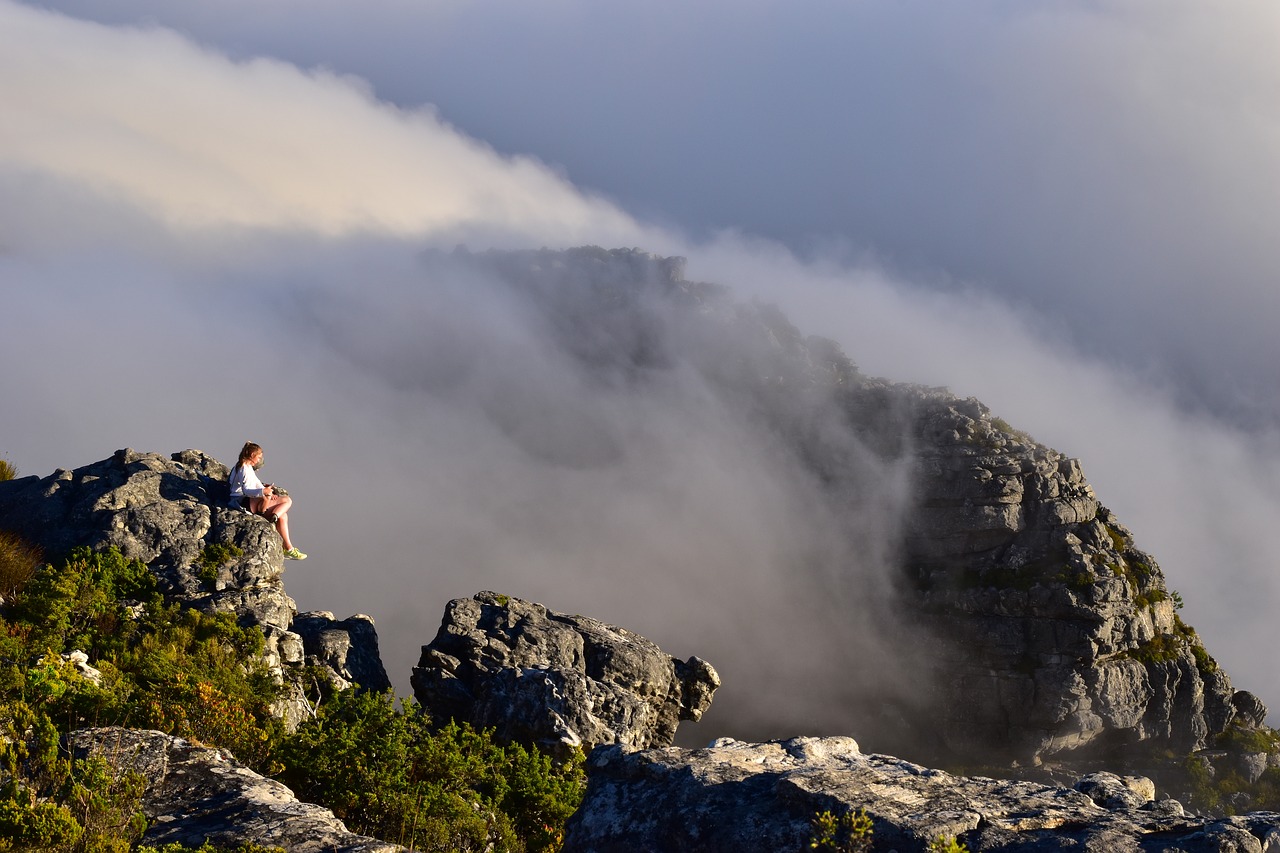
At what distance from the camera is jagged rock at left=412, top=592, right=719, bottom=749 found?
23.0 meters

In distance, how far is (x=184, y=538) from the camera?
2447 centimetres

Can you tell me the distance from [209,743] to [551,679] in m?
10.2

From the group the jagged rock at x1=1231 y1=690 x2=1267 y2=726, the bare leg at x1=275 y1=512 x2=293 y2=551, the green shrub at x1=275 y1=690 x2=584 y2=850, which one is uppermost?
the jagged rock at x1=1231 y1=690 x2=1267 y2=726

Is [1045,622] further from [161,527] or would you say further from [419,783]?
[419,783]

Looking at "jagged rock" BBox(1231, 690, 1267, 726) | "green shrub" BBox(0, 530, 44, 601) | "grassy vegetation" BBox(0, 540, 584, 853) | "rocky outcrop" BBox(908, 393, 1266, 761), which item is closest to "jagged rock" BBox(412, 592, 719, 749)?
"grassy vegetation" BBox(0, 540, 584, 853)

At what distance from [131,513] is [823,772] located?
2124 cm

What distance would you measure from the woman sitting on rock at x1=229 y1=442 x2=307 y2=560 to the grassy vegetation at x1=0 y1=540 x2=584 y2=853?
21.9 feet

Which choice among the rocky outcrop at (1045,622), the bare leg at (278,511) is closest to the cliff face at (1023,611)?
the rocky outcrop at (1045,622)

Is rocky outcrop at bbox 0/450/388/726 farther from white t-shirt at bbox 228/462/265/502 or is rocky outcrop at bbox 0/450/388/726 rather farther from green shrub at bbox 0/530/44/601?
green shrub at bbox 0/530/44/601

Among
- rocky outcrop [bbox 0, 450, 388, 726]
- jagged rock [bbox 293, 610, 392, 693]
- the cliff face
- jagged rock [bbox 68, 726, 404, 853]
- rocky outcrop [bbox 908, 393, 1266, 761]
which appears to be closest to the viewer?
jagged rock [bbox 68, 726, 404, 853]

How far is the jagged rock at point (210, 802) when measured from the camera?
10570 millimetres

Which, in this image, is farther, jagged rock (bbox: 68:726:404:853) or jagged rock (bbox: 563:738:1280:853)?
jagged rock (bbox: 68:726:404:853)

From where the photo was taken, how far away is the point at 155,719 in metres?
14.1

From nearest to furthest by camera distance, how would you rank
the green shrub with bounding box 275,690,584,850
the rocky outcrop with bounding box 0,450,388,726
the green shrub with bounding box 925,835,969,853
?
1. the green shrub with bounding box 925,835,969,853
2. the green shrub with bounding box 275,690,584,850
3. the rocky outcrop with bounding box 0,450,388,726
